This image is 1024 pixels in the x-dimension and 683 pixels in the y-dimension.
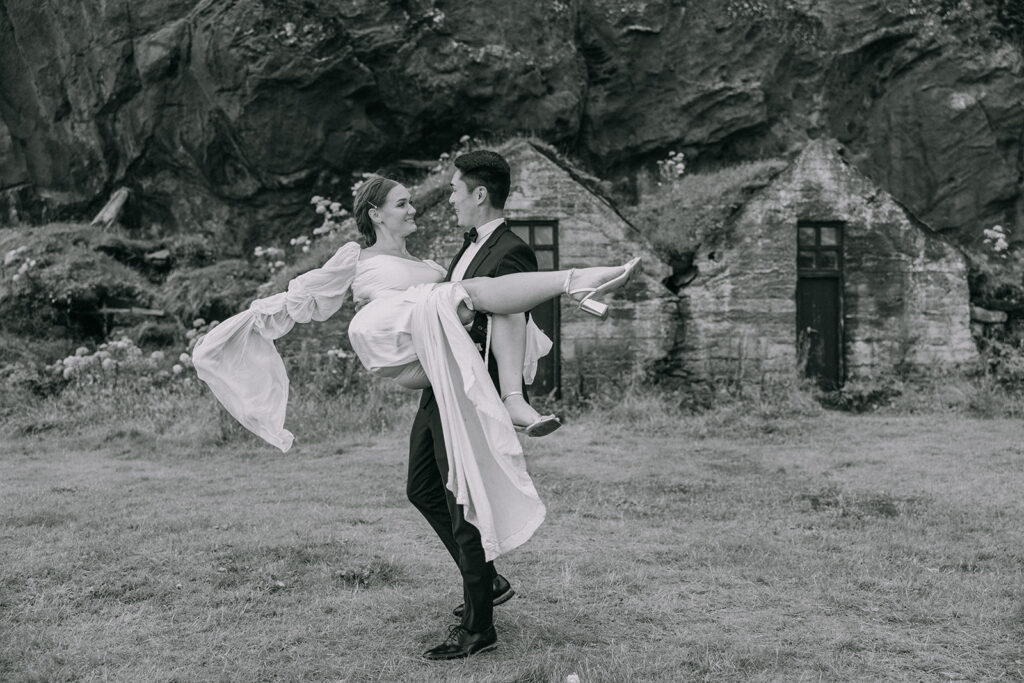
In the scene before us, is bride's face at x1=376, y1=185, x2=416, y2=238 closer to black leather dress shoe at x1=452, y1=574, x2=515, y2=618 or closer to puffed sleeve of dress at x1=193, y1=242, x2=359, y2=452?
puffed sleeve of dress at x1=193, y1=242, x2=359, y2=452

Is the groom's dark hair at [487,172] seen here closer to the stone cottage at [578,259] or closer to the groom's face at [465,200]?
the groom's face at [465,200]

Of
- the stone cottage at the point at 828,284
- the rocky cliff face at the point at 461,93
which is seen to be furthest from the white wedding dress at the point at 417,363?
the rocky cliff face at the point at 461,93

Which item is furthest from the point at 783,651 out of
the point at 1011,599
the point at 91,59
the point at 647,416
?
the point at 91,59

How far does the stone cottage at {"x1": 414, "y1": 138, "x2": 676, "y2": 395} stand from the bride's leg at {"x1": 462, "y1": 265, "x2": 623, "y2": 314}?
849cm

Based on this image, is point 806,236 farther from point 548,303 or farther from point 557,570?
point 557,570

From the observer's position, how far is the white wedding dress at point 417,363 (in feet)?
13.4

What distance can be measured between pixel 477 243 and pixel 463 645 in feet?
5.98

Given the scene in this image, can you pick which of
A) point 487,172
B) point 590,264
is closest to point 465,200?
point 487,172

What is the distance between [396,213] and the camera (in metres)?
4.52

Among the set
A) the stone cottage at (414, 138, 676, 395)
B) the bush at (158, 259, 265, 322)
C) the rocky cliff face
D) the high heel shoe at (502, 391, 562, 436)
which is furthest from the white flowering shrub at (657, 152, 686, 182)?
the high heel shoe at (502, 391, 562, 436)

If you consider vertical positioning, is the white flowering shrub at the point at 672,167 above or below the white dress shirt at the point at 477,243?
above

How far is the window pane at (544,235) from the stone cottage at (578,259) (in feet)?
0.04

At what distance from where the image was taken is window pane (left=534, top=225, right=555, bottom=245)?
12680mm

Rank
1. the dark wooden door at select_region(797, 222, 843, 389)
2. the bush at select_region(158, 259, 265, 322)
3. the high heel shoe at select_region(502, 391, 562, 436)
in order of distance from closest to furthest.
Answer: the high heel shoe at select_region(502, 391, 562, 436)
the dark wooden door at select_region(797, 222, 843, 389)
the bush at select_region(158, 259, 265, 322)
